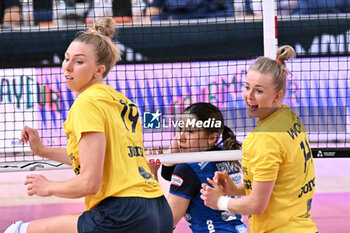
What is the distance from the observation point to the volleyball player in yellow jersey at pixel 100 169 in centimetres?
234

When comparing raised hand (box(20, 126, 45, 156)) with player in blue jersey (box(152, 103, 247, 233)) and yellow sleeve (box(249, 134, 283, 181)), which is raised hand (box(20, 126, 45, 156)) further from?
yellow sleeve (box(249, 134, 283, 181))

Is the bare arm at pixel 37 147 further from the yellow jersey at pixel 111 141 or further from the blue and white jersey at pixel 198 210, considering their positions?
the blue and white jersey at pixel 198 210

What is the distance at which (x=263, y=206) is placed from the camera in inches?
105

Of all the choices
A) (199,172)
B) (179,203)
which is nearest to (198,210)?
(179,203)

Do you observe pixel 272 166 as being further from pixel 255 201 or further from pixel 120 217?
pixel 120 217

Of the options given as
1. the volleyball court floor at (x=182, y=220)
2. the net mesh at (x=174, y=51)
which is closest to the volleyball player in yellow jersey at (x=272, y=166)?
the volleyball court floor at (x=182, y=220)

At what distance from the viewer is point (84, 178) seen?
2303mm

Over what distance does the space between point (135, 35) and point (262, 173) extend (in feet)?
22.8

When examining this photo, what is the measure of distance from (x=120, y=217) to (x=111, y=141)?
324 millimetres

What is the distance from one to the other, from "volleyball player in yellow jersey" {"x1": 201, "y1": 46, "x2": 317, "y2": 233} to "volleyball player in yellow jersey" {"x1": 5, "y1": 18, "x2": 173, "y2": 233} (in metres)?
0.42

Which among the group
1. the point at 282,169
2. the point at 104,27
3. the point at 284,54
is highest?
the point at 104,27

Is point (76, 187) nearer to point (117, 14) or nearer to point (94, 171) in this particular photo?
point (94, 171)

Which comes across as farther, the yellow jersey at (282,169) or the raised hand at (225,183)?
the raised hand at (225,183)

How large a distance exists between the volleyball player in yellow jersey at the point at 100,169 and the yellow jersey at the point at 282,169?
0.47 m
